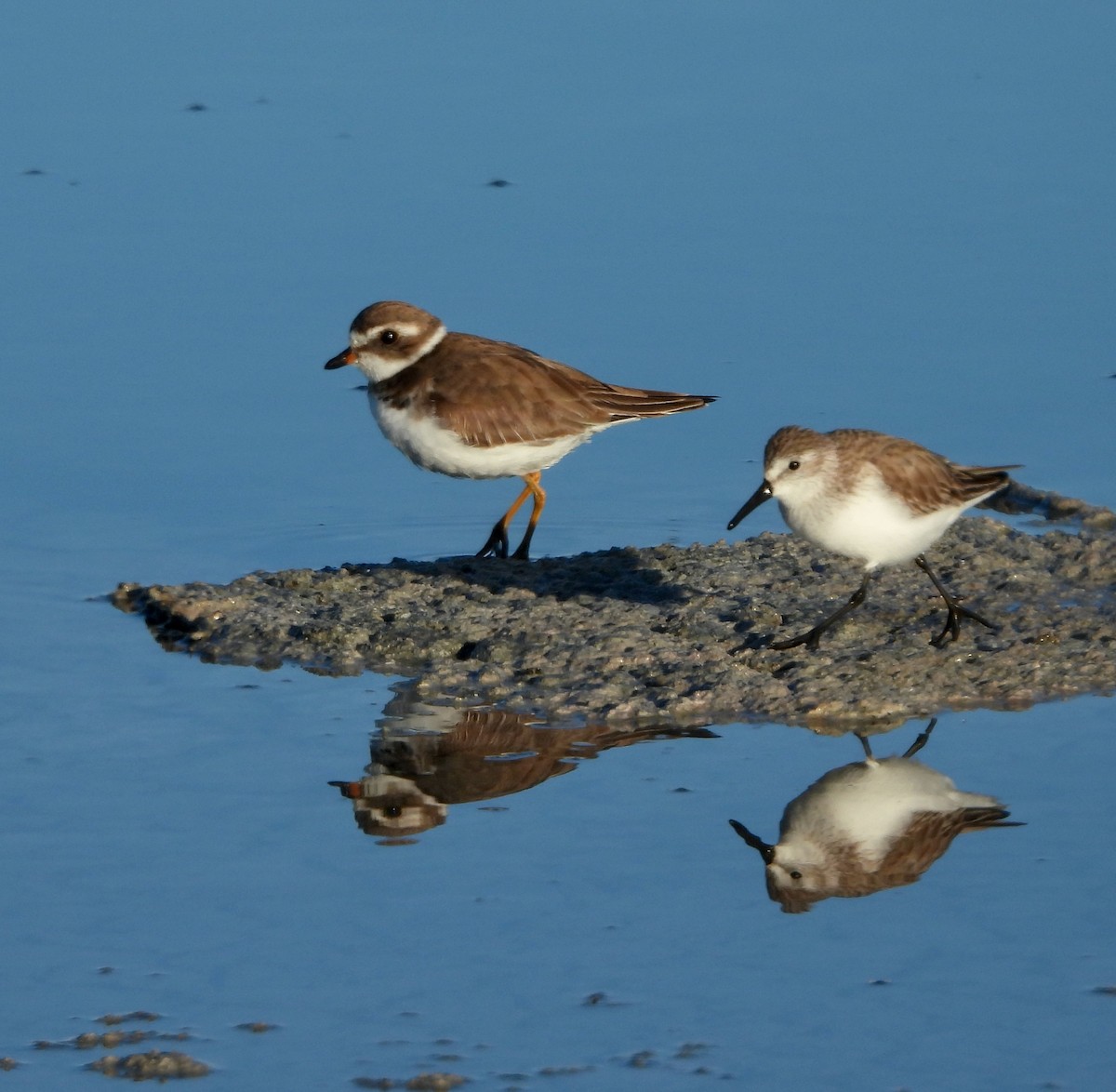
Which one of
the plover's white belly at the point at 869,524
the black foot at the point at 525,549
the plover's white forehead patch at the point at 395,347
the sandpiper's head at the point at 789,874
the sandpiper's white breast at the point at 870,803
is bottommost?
the sandpiper's head at the point at 789,874

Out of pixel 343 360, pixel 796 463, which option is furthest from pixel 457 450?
pixel 796 463

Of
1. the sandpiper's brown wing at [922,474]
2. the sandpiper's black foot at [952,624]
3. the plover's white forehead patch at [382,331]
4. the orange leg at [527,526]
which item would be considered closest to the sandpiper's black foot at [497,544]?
the orange leg at [527,526]

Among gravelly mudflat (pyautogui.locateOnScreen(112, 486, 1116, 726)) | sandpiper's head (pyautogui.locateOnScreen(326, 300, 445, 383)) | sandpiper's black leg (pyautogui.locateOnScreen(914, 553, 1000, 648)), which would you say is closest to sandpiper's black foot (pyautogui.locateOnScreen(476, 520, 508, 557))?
gravelly mudflat (pyautogui.locateOnScreen(112, 486, 1116, 726))

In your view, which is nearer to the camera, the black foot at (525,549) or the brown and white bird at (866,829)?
the brown and white bird at (866,829)

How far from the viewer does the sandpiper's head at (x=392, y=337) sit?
28.5 ft

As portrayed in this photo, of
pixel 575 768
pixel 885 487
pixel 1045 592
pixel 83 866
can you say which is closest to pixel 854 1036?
pixel 575 768

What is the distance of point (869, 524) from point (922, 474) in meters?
0.36

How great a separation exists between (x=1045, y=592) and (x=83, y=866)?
408 centimetres

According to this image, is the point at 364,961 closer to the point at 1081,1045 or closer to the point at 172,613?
the point at 1081,1045

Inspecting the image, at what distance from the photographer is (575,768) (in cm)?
623

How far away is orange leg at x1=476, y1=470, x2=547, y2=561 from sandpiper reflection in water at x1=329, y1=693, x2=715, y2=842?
1.65 meters

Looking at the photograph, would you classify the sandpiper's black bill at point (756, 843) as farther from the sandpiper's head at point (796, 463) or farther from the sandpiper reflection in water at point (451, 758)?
the sandpiper's head at point (796, 463)

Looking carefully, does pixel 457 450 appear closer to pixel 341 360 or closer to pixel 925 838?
pixel 341 360

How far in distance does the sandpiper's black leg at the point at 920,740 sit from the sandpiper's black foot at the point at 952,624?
2.14 feet
